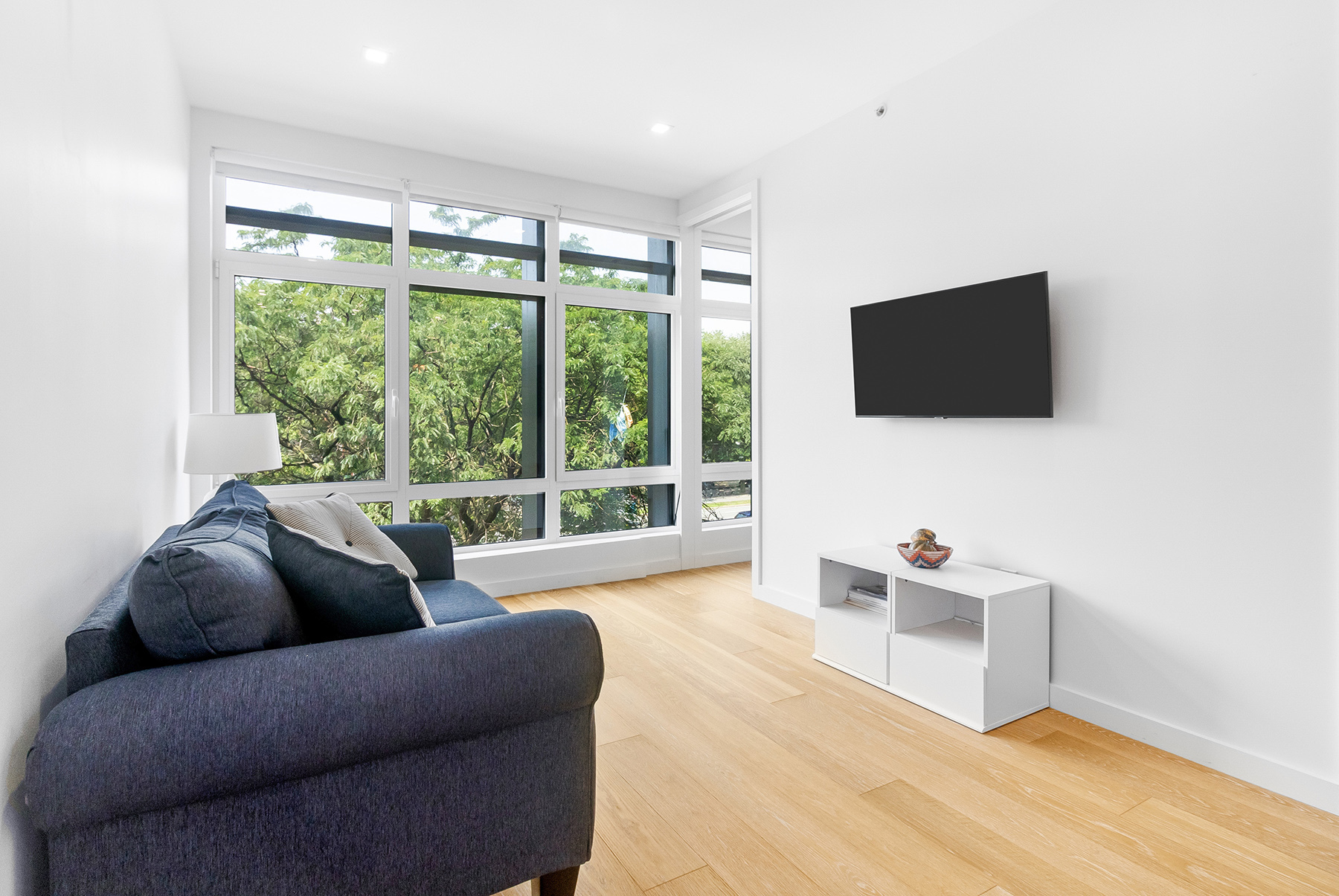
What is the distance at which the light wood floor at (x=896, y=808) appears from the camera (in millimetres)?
1688

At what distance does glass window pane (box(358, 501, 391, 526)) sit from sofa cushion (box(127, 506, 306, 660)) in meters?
2.71

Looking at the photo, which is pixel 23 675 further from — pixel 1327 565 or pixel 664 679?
pixel 1327 565

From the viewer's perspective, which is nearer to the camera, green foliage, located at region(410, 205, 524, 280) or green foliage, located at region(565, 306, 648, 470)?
green foliage, located at region(410, 205, 524, 280)

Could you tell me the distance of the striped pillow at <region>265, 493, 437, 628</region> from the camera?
2.25 m

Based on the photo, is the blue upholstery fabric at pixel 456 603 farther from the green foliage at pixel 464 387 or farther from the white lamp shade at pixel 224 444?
the green foliage at pixel 464 387

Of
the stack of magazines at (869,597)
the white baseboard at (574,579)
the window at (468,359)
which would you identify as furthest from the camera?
the white baseboard at (574,579)

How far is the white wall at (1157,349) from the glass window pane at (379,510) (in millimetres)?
2815

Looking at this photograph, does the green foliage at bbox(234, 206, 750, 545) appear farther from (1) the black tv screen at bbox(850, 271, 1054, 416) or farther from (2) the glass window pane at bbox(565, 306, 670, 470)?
(1) the black tv screen at bbox(850, 271, 1054, 416)

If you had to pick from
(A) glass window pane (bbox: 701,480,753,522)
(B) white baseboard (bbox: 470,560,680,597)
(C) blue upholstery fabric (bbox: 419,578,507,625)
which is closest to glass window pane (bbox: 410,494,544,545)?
(B) white baseboard (bbox: 470,560,680,597)

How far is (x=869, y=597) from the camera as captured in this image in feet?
10.6

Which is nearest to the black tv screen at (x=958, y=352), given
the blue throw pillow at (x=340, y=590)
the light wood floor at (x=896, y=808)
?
the light wood floor at (x=896, y=808)

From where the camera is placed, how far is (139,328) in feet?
7.31

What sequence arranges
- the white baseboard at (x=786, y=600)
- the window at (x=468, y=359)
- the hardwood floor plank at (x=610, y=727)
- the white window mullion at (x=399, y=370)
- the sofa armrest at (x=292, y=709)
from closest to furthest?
1. the sofa armrest at (x=292, y=709)
2. the hardwood floor plank at (x=610, y=727)
3. the window at (x=468, y=359)
4. the white baseboard at (x=786, y=600)
5. the white window mullion at (x=399, y=370)

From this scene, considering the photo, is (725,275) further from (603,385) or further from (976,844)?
(976,844)
